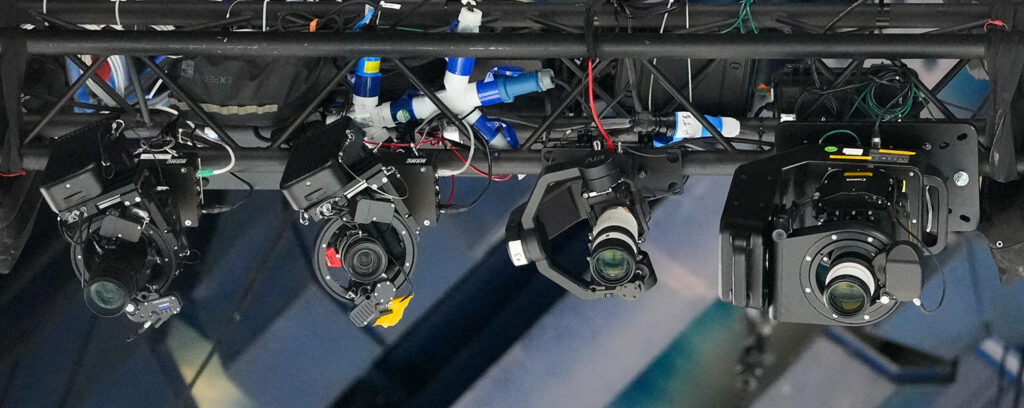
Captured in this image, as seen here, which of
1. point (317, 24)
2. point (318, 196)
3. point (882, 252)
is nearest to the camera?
point (882, 252)

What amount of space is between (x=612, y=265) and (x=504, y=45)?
573mm

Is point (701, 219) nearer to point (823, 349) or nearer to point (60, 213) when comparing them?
point (823, 349)

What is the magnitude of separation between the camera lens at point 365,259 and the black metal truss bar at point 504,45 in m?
0.45

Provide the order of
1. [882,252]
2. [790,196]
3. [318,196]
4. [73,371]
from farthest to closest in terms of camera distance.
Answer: [73,371] < [318,196] < [790,196] < [882,252]

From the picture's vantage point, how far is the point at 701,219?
3664mm

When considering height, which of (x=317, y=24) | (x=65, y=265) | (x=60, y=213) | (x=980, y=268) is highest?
(x=317, y=24)

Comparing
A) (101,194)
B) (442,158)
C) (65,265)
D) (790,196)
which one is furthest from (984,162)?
(65,265)

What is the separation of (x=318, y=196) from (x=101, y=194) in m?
0.52

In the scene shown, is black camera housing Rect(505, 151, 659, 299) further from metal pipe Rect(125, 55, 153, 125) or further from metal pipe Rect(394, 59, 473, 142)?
metal pipe Rect(125, 55, 153, 125)

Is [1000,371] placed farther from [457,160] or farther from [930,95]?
[457,160]

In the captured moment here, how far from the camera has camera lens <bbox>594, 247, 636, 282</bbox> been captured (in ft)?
8.42

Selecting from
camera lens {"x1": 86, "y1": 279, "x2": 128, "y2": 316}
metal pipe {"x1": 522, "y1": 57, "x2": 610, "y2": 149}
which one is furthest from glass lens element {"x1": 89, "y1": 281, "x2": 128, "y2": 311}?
metal pipe {"x1": 522, "y1": 57, "x2": 610, "y2": 149}

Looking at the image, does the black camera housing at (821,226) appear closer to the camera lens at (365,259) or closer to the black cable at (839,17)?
the black cable at (839,17)

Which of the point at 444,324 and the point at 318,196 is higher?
the point at 318,196
